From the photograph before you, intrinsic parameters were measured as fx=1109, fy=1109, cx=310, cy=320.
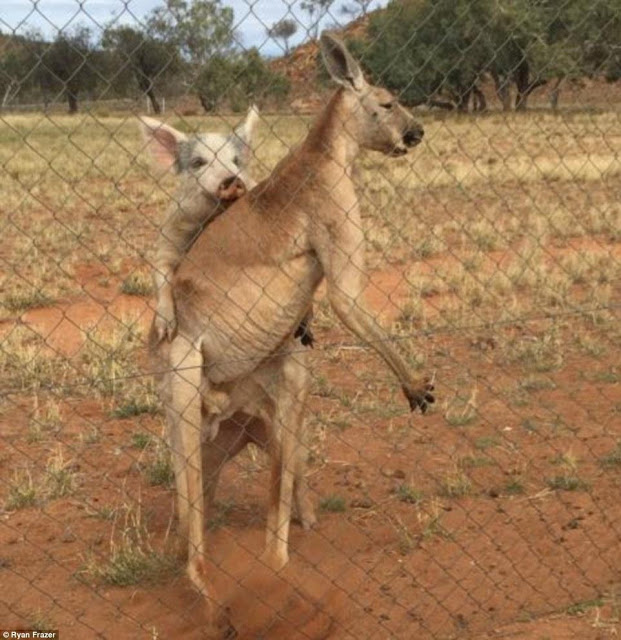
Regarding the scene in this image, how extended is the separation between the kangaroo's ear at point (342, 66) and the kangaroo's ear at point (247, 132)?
75 centimetres

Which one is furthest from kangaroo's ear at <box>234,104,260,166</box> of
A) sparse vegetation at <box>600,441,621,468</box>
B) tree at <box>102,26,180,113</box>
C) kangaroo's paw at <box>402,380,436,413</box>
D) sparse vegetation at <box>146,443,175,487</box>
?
sparse vegetation at <box>600,441,621,468</box>

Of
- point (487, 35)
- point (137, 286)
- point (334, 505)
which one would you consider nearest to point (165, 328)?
point (334, 505)

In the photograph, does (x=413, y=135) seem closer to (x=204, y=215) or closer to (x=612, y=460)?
(x=204, y=215)

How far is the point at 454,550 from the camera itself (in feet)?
A: 16.9

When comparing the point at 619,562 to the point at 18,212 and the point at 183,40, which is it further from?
the point at 18,212

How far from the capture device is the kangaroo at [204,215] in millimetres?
4945

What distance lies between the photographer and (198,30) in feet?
13.5

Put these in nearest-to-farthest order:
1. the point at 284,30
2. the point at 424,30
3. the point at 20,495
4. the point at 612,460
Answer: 1. the point at 284,30
2. the point at 20,495
3. the point at 612,460
4. the point at 424,30

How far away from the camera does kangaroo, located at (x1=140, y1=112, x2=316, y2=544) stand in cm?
495

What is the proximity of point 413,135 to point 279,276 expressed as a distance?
89cm

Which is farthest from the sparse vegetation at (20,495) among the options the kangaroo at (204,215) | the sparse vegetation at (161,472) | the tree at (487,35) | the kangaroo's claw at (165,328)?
the tree at (487,35)

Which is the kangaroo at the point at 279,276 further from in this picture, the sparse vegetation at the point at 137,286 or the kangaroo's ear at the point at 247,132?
the sparse vegetation at the point at 137,286

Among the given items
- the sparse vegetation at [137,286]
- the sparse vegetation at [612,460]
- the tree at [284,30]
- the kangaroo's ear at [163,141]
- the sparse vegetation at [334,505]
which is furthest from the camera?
the sparse vegetation at [137,286]

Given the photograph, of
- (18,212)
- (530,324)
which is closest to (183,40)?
(530,324)
